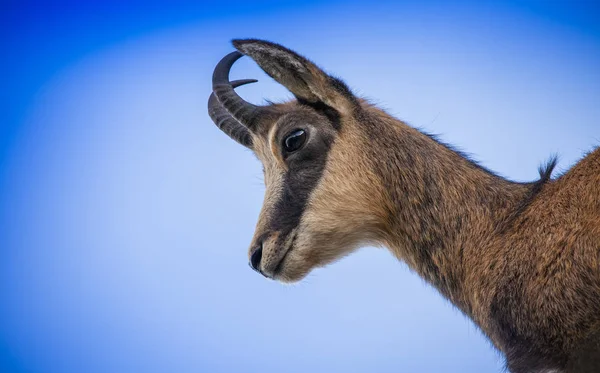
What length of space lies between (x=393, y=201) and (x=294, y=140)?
94 centimetres

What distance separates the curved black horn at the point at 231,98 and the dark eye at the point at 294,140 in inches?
23.6

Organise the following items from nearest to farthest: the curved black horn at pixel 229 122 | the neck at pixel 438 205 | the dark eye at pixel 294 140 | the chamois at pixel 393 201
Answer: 1. the chamois at pixel 393 201
2. the neck at pixel 438 205
3. the dark eye at pixel 294 140
4. the curved black horn at pixel 229 122

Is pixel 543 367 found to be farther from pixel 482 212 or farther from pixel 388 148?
pixel 388 148

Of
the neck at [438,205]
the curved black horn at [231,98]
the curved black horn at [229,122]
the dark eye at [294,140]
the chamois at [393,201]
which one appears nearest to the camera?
the chamois at [393,201]

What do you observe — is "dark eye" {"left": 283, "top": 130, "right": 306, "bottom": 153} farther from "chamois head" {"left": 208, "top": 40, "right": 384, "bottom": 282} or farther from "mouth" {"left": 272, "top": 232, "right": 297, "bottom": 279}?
"mouth" {"left": 272, "top": 232, "right": 297, "bottom": 279}

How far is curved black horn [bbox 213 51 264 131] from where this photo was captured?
6.06 metres

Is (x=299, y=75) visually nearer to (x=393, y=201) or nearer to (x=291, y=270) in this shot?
(x=393, y=201)

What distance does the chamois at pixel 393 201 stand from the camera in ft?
15.2

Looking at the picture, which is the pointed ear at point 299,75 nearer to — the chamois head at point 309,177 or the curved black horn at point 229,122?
the chamois head at point 309,177

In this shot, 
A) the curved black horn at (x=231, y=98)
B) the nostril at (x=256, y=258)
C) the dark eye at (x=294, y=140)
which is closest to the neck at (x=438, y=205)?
the dark eye at (x=294, y=140)

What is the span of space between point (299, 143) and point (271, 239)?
2.66 feet

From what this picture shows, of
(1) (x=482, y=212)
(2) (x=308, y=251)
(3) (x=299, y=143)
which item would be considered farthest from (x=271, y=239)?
(1) (x=482, y=212)

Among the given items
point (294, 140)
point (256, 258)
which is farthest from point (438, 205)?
point (256, 258)

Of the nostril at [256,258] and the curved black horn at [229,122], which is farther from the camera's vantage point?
the curved black horn at [229,122]
